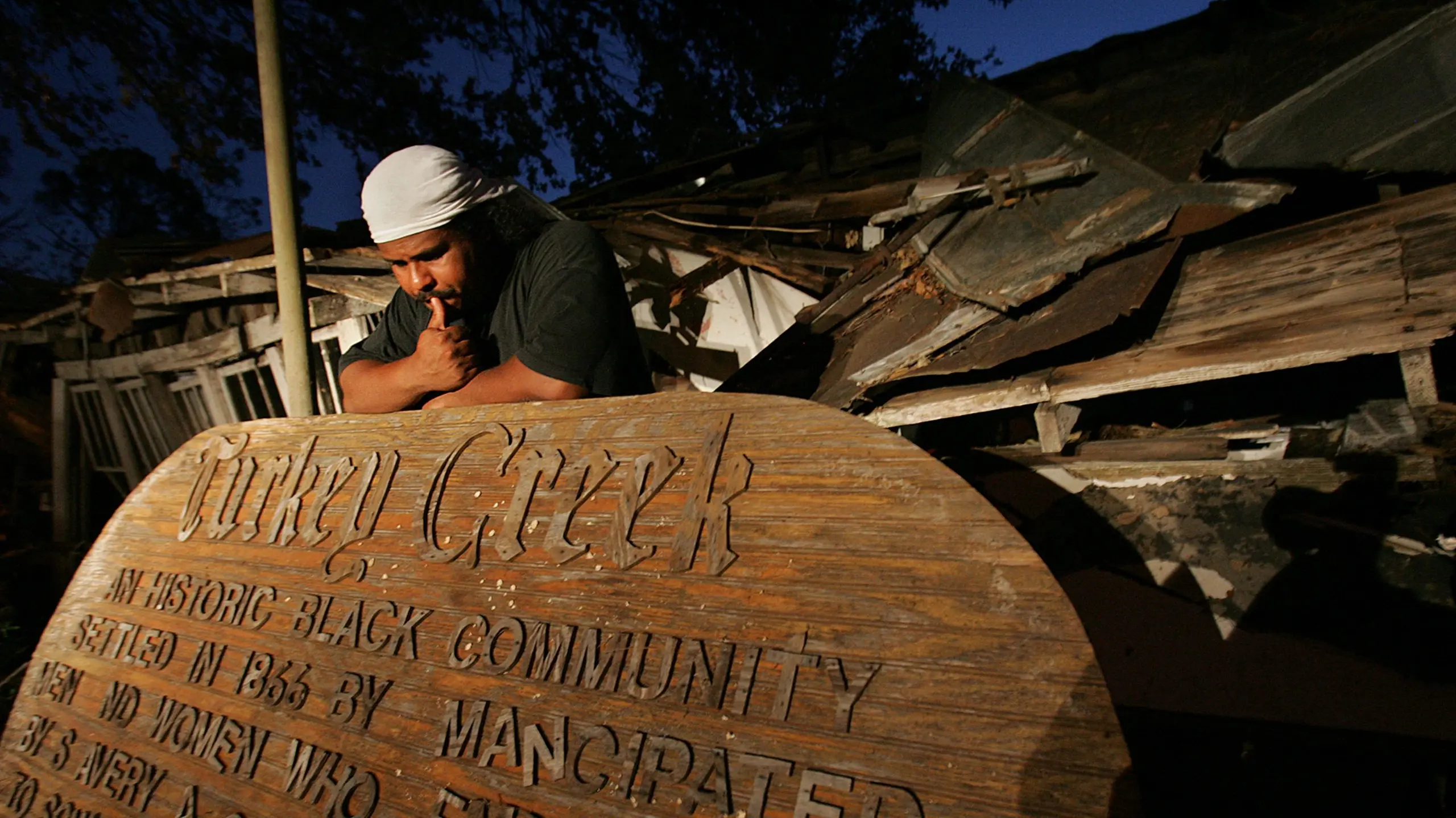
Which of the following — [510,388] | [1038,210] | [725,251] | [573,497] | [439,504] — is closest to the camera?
[573,497]

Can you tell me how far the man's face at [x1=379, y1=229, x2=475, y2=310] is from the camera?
5.70 feet

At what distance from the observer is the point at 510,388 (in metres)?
1.65

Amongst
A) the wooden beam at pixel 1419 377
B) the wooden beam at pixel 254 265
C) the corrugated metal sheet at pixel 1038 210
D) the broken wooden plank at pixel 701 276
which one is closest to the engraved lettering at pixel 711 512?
the corrugated metal sheet at pixel 1038 210

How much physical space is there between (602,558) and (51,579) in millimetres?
9261

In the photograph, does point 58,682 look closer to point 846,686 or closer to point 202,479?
point 202,479

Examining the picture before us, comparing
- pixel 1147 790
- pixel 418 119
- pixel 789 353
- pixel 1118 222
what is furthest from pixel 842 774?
pixel 418 119

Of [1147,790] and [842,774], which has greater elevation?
[842,774]

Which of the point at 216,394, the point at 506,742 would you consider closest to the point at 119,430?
the point at 216,394

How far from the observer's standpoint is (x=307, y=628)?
1.58m

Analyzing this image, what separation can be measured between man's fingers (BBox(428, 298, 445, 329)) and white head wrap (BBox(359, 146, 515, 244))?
7.7 inches

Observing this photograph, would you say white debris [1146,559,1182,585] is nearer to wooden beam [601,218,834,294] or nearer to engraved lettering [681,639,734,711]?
engraved lettering [681,639,734,711]

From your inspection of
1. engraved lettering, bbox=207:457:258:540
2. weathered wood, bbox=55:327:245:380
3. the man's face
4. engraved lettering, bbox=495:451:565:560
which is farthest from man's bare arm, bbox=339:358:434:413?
weathered wood, bbox=55:327:245:380

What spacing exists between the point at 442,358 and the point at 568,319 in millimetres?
444

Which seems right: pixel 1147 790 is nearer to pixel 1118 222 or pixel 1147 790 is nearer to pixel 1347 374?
pixel 1347 374
